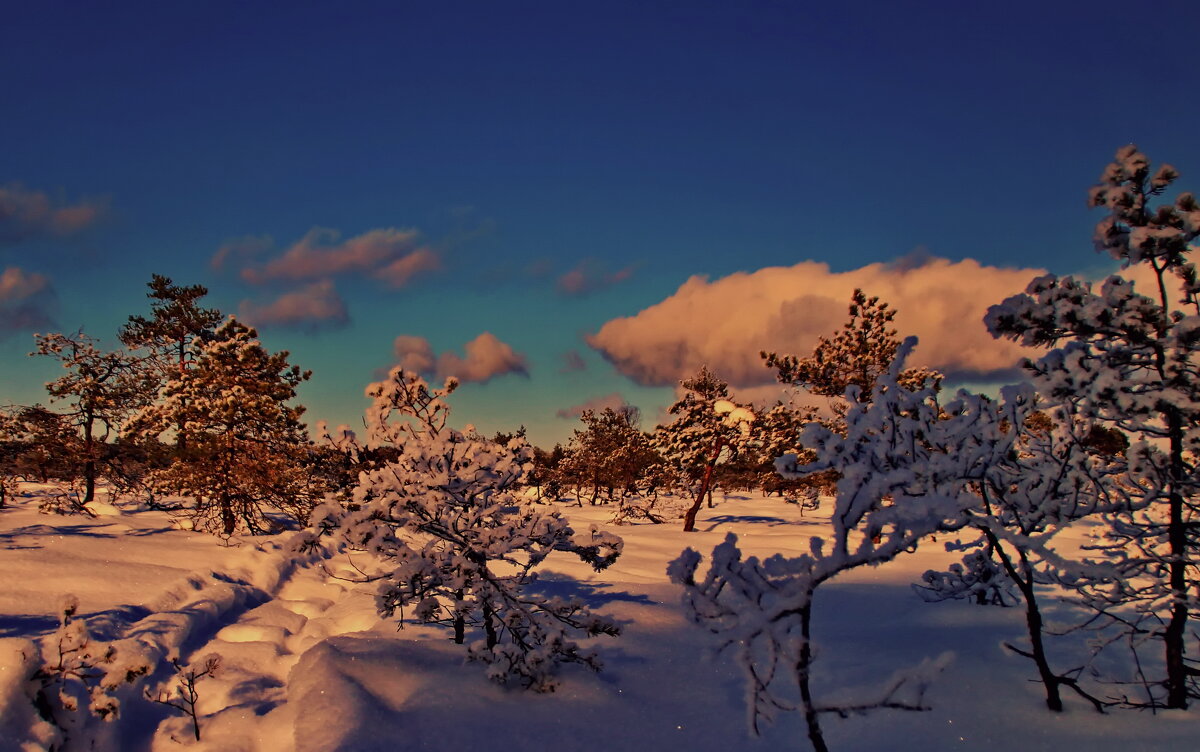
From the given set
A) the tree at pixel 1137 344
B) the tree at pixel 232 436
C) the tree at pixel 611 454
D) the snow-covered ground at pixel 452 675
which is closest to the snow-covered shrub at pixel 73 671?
the snow-covered ground at pixel 452 675

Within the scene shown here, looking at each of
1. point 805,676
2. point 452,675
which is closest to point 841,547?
point 805,676

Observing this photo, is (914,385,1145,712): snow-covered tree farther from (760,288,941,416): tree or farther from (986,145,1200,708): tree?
(760,288,941,416): tree

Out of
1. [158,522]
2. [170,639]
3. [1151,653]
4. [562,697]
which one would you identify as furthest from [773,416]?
[158,522]

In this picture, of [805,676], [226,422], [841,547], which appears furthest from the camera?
[226,422]

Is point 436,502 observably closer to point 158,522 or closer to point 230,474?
point 230,474

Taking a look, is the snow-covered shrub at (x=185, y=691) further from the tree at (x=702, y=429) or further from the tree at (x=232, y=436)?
the tree at (x=702, y=429)

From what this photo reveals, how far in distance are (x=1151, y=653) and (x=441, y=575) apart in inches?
369

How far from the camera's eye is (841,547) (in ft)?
11.2

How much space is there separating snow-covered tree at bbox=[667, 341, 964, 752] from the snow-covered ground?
37cm

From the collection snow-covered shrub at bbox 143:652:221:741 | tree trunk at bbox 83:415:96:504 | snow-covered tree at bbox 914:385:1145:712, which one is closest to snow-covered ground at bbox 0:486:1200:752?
snow-covered shrub at bbox 143:652:221:741

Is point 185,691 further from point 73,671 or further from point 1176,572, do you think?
point 1176,572

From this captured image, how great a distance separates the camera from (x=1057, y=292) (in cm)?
544

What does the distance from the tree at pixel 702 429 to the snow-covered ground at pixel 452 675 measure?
31.6 feet

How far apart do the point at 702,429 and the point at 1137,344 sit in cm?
1806
